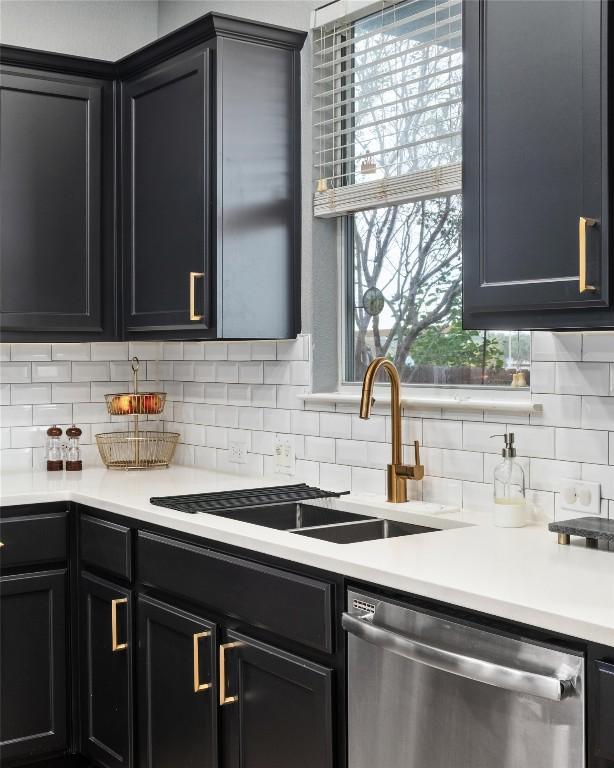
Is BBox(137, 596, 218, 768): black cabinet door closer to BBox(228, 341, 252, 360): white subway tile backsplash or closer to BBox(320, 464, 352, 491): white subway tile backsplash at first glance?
BBox(320, 464, 352, 491): white subway tile backsplash

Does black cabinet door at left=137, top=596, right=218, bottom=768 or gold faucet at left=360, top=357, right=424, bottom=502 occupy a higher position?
gold faucet at left=360, top=357, right=424, bottom=502

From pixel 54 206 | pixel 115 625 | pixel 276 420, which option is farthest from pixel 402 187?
pixel 115 625

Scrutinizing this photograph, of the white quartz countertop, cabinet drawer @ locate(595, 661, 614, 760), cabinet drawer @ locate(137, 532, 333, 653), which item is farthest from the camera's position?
cabinet drawer @ locate(137, 532, 333, 653)

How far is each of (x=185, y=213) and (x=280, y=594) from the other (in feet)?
4.75

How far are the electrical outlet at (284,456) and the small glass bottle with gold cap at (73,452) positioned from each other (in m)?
0.81

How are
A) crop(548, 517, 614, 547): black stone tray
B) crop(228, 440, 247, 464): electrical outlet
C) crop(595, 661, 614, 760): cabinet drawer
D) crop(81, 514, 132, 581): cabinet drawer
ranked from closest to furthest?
crop(595, 661, 614, 760): cabinet drawer → crop(548, 517, 614, 547): black stone tray → crop(81, 514, 132, 581): cabinet drawer → crop(228, 440, 247, 464): electrical outlet

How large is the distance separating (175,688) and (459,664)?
119 cm

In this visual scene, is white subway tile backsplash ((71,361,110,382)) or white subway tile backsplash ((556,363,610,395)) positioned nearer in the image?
white subway tile backsplash ((556,363,610,395))

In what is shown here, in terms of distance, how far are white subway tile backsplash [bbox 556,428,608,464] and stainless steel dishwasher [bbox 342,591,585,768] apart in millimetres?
679

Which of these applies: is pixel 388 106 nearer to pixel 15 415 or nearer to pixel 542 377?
pixel 542 377

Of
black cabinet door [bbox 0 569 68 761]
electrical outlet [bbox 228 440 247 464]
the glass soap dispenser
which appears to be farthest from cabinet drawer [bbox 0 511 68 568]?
the glass soap dispenser

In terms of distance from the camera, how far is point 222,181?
3094mm

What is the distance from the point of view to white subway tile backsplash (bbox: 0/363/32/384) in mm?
3750

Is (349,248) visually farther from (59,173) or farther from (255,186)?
(59,173)
